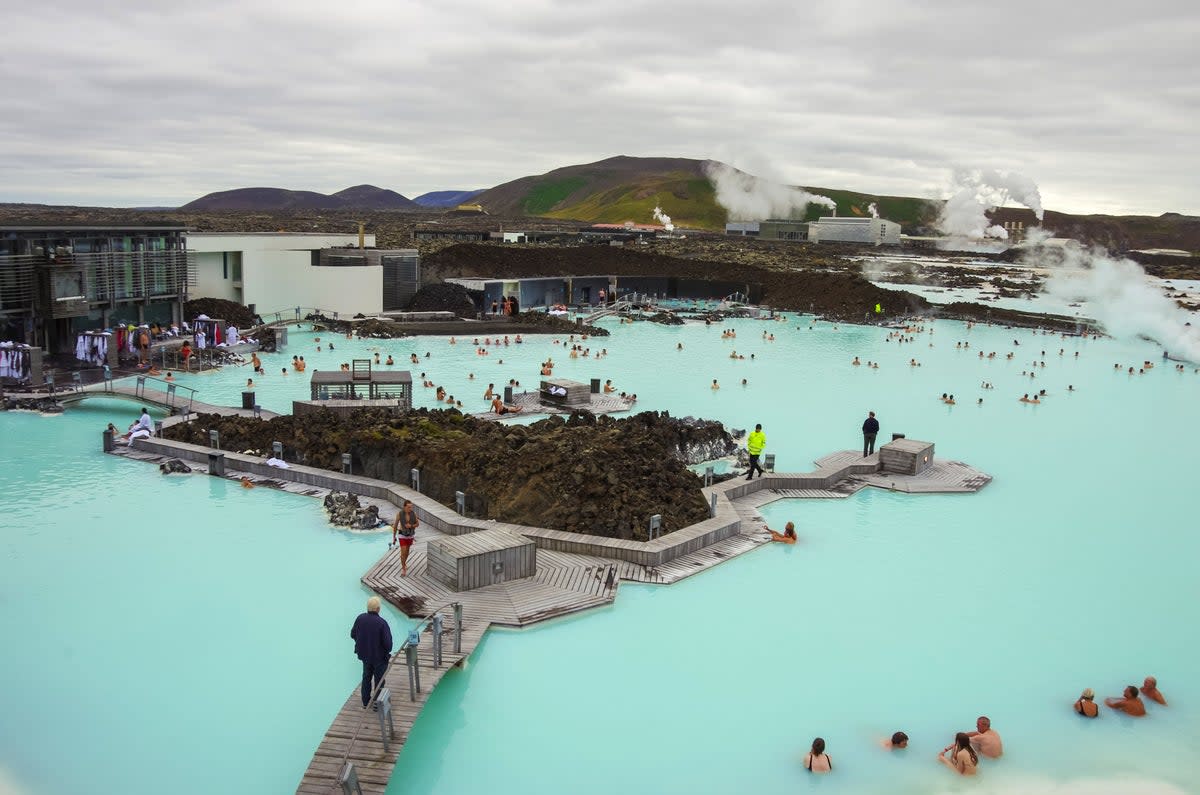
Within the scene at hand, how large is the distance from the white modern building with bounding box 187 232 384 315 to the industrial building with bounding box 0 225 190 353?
3797 millimetres

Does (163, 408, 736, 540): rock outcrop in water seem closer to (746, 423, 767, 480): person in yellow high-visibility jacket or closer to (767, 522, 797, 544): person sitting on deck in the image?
(767, 522, 797, 544): person sitting on deck

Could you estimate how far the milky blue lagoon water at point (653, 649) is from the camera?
743cm

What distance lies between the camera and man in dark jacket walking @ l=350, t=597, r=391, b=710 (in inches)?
275

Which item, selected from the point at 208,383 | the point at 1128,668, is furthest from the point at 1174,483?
the point at 208,383

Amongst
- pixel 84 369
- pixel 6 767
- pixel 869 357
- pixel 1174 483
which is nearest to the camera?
pixel 6 767

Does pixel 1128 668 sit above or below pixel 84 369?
below

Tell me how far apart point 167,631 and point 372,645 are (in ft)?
11.2

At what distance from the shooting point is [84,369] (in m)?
21.9

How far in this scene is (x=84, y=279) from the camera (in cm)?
2323

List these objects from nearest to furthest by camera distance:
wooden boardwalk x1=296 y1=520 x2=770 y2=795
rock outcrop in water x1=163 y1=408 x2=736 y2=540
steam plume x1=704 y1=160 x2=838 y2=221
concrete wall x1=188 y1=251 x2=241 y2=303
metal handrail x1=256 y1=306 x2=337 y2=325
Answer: wooden boardwalk x1=296 y1=520 x2=770 y2=795, rock outcrop in water x1=163 y1=408 x2=736 y2=540, concrete wall x1=188 y1=251 x2=241 y2=303, metal handrail x1=256 y1=306 x2=337 y2=325, steam plume x1=704 y1=160 x2=838 y2=221

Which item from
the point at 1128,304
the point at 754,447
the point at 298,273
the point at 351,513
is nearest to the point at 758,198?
the point at 1128,304

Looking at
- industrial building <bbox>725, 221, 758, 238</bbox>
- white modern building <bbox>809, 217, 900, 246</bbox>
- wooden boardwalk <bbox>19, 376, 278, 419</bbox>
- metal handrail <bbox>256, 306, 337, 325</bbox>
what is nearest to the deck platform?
wooden boardwalk <bbox>19, 376, 278, 419</bbox>

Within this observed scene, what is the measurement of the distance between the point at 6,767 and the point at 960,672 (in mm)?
8689

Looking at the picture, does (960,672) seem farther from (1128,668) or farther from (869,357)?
(869,357)
